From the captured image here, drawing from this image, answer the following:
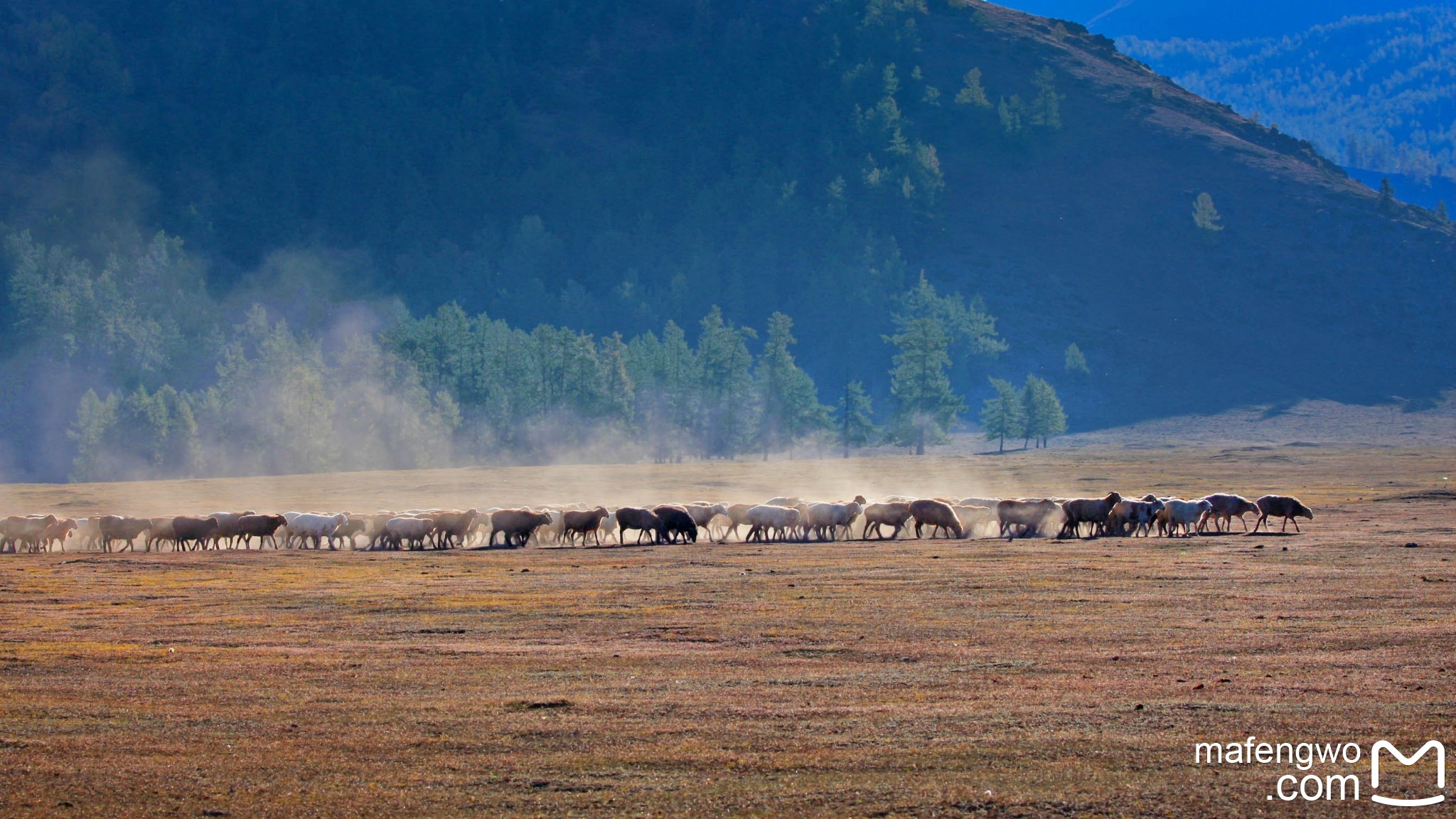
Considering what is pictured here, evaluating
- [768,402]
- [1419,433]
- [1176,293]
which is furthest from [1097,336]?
[768,402]

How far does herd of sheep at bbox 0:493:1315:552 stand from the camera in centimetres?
5100

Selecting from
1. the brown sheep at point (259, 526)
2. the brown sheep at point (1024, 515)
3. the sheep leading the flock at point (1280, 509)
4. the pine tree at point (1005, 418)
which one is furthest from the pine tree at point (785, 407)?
the sheep leading the flock at point (1280, 509)

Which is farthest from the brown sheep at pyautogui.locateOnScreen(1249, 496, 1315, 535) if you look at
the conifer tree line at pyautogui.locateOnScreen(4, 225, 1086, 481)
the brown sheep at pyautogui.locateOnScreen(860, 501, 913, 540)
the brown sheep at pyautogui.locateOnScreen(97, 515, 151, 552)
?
the conifer tree line at pyautogui.locateOnScreen(4, 225, 1086, 481)

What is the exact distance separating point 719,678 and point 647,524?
96.1 feet

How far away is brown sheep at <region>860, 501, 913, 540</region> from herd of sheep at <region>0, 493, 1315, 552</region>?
0.12 ft

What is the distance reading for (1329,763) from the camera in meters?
16.8

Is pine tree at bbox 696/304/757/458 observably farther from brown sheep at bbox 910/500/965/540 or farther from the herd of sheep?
brown sheep at bbox 910/500/965/540

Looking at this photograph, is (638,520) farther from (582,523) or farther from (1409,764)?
(1409,764)

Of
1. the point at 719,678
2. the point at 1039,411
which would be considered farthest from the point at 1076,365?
the point at 719,678

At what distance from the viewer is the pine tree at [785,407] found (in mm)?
147750

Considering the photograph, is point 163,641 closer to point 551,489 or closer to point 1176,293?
point 551,489

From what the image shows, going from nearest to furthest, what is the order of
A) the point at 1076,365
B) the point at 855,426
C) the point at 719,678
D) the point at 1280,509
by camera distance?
1. the point at 719,678
2. the point at 1280,509
3. the point at 855,426
4. the point at 1076,365

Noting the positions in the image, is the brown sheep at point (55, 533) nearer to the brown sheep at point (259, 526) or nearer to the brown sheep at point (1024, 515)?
the brown sheep at point (259, 526)

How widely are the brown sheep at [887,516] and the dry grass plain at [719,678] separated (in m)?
6.49
